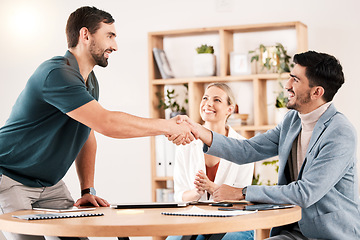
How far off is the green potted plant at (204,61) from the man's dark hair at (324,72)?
213 centimetres

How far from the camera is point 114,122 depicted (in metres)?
2.29

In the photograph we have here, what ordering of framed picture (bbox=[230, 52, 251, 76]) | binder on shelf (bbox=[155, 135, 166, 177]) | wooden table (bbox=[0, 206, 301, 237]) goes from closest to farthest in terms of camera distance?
wooden table (bbox=[0, 206, 301, 237]) < framed picture (bbox=[230, 52, 251, 76]) < binder on shelf (bbox=[155, 135, 166, 177])

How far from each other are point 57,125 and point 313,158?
3.66 feet

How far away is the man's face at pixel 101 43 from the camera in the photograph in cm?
253

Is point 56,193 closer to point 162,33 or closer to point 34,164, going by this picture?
point 34,164

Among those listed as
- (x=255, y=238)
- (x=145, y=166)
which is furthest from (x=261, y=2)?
(x=255, y=238)

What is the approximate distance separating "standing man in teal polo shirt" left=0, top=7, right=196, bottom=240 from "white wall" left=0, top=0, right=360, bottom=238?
8.07 feet

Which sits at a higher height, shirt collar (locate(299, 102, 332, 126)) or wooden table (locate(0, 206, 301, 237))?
shirt collar (locate(299, 102, 332, 126))

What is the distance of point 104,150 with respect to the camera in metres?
5.30

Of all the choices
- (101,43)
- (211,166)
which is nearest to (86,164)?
(101,43)

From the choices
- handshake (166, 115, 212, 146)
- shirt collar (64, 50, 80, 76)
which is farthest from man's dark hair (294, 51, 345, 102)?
shirt collar (64, 50, 80, 76)

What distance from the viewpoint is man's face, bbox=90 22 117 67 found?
2531 millimetres

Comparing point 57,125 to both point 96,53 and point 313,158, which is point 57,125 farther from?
point 313,158

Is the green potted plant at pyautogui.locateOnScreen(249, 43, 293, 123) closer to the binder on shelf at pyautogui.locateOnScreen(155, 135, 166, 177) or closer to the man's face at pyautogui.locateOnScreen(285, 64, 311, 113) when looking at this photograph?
the binder on shelf at pyautogui.locateOnScreen(155, 135, 166, 177)
